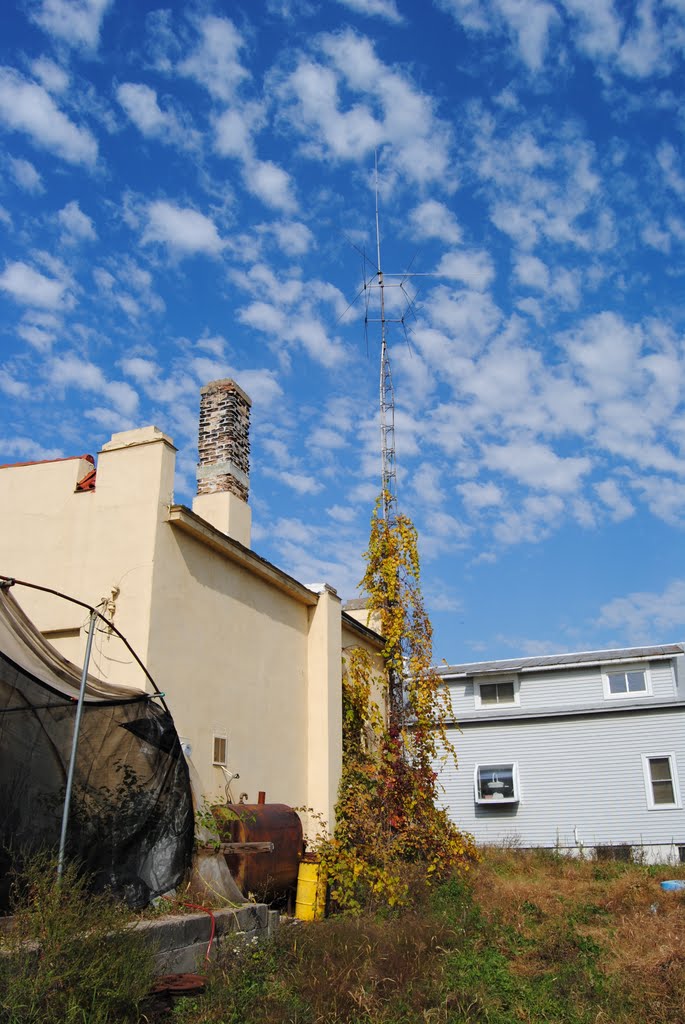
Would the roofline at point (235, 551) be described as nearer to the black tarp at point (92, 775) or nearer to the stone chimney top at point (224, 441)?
the stone chimney top at point (224, 441)

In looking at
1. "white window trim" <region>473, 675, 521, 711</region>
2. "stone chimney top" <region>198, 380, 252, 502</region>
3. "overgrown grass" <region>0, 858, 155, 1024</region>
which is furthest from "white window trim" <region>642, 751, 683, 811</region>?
"overgrown grass" <region>0, 858, 155, 1024</region>

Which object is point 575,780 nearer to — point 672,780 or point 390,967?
point 672,780

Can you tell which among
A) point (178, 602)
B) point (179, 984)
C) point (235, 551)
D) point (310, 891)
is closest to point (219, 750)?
point (178, 602)

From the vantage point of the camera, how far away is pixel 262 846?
9703mm

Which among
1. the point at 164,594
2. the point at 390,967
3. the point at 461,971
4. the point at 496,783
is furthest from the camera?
the point at 496,783

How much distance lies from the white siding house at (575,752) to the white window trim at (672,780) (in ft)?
0.08

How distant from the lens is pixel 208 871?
839 centimetres

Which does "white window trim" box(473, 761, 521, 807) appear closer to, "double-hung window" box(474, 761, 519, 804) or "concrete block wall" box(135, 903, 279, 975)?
"double-hung window" box(474, 761, 519, 804)

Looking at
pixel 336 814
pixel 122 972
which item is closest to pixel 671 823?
pixel 336 814

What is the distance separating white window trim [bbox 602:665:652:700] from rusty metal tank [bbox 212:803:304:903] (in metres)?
13.2

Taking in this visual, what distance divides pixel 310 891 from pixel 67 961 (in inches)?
238

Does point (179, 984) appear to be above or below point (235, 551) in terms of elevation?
below

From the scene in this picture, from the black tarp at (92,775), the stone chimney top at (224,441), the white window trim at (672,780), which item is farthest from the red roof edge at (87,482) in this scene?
the white window trim at (672,780)

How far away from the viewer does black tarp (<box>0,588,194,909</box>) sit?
6.48 metres
